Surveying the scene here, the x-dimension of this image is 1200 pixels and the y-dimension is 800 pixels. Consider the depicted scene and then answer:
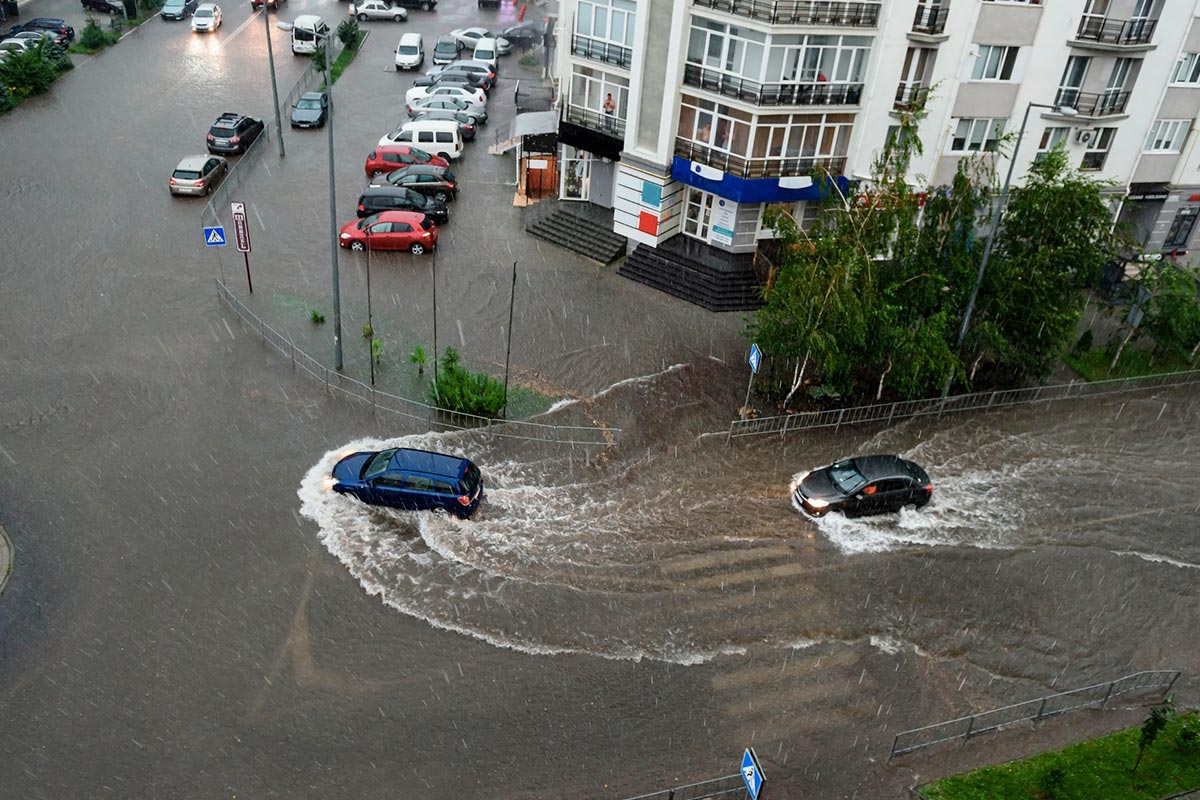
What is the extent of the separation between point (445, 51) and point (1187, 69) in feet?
114

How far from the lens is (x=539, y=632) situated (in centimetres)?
1720

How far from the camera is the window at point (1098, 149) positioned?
31281mm

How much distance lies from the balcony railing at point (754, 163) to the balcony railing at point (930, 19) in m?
4.27

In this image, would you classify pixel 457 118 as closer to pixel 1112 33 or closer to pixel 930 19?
pixel 930 19

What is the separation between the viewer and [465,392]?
22.3 m

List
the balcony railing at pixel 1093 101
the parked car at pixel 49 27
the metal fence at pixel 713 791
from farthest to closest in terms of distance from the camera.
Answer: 1. the parked car at pixel 49 27
2. the balcony railing at pixel 1093 101
3. the metal fence at pixel 713 791

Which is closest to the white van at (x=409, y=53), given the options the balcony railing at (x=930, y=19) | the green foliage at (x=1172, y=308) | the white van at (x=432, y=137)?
the white van at (x=432, y=137)

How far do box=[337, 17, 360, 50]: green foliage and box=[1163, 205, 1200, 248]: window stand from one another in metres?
41.4

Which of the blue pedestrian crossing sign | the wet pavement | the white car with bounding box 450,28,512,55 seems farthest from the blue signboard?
the white car with bounding box 450,28,512,55

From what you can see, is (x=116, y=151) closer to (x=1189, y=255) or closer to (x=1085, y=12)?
(x=1085, y=12)

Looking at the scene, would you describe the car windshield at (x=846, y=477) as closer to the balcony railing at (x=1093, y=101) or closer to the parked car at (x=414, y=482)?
the parked car at (x=414, y=482)

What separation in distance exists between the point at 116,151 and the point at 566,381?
23.3m

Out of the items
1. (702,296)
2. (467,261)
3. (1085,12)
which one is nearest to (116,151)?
(467,261)

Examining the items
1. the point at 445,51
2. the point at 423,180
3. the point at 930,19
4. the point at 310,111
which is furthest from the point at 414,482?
the point at 445,51
